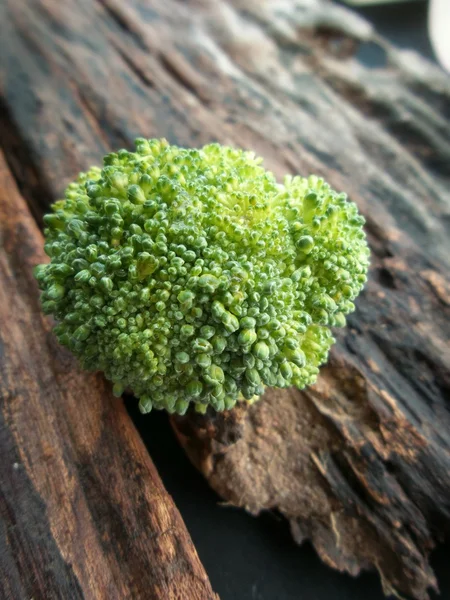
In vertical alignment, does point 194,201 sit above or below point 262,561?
above

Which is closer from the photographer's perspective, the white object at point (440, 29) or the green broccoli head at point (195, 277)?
the green broccoli head at point (195, 277)

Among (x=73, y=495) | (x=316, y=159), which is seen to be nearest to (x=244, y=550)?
(x=73, y=495)

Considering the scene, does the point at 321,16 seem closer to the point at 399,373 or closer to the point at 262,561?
the point at 399,373

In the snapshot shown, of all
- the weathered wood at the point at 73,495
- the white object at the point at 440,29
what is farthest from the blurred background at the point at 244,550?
the white object at the point at 440,29

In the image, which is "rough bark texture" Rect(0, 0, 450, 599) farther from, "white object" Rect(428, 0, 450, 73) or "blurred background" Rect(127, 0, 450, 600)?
"white object" Rect(428, 0, 450, 73)

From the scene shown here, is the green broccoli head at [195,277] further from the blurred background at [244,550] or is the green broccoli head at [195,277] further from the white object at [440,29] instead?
the white object at [440,29]

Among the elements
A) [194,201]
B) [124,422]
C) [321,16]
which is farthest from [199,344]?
[321,16]
